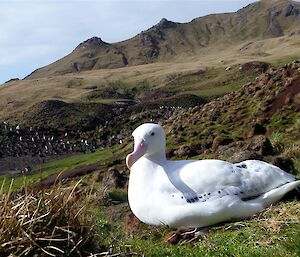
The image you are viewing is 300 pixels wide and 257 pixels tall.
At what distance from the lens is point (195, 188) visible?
8914mm

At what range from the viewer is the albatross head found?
977cm

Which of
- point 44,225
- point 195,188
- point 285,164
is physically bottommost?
point 285,164

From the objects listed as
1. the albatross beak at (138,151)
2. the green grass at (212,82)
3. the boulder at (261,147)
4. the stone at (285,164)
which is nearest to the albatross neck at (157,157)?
the albatross beak at (138,151)

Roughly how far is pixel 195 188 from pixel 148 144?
1284mm

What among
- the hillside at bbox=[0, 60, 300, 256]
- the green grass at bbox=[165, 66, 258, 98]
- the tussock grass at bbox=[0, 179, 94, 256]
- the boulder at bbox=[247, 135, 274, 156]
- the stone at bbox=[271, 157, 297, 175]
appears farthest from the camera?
the green grass at bbox=[165, 66, 258, 98]

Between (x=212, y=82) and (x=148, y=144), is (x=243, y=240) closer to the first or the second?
(x=148, y=144)

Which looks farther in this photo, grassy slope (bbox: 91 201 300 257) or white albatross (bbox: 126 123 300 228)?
white albatross (bbox: 126 123 300 228)

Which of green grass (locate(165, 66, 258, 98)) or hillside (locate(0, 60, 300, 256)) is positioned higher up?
hillside (locate(0, 60, 300, 256))

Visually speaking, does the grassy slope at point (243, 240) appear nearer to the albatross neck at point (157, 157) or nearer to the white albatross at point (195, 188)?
the white albatross at point (195, 188)

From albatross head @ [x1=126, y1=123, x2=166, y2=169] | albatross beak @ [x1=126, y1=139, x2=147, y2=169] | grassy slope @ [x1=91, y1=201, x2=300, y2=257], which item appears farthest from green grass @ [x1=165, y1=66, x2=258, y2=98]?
grassy slope @ [x1=91, y1=201, x2=300, y2=257]

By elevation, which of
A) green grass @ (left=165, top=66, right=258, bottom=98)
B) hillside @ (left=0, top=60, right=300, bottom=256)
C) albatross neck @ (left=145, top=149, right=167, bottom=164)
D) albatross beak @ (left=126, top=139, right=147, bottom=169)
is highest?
albatross beak @ (left=126, top=139, right=147, bottom=169)

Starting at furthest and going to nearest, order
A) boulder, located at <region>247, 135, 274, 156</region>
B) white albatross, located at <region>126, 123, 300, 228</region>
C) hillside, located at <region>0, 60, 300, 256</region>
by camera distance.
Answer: boulder, located at <region>247, 135, 274, 156</region>, white albatross, located at <region>126, 123, 300, 228</region>, hillside, located at <region>0, 60, 300, 256</region>

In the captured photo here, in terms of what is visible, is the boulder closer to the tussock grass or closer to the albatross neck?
the albatross neck

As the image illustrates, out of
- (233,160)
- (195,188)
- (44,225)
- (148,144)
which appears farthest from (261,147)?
(44,225)
